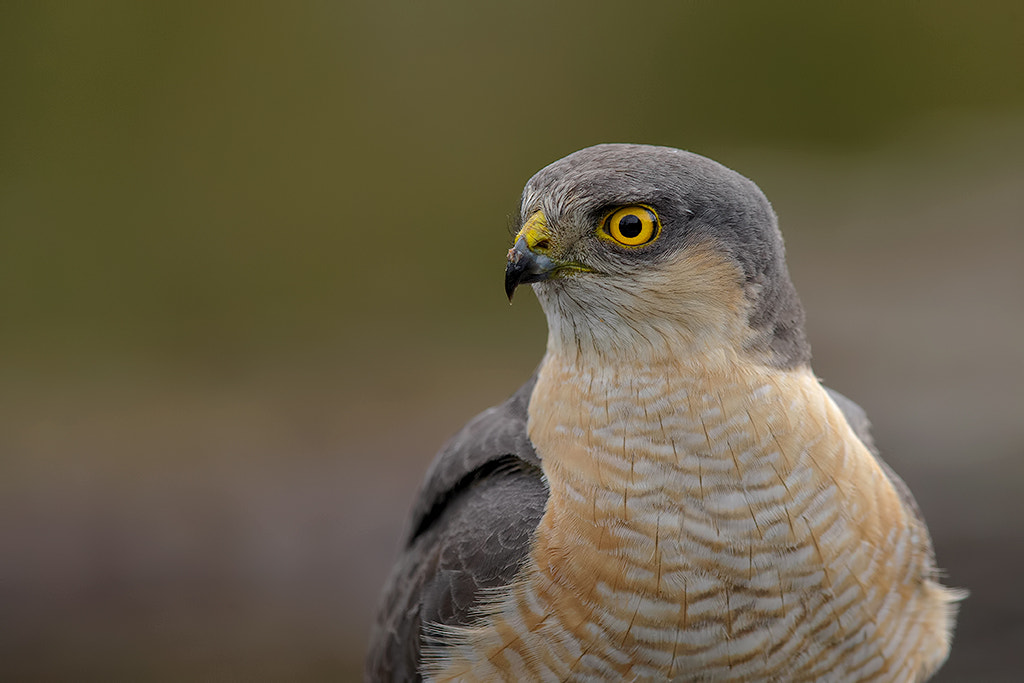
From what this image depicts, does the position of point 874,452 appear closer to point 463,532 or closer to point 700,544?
point 700,544

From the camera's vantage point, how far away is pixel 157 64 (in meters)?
7.50

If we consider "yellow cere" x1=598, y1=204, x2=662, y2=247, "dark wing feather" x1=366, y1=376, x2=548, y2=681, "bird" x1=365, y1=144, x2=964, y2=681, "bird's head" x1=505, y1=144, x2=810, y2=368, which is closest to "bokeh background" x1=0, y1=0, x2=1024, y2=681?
"dark wing feather" x1=366, y1=376, x2=548, y2=681

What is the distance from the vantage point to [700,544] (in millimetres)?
2240

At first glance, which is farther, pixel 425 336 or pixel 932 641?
pixel 425 336

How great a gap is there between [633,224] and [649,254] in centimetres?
8

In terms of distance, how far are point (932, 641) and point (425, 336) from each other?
20.4ft

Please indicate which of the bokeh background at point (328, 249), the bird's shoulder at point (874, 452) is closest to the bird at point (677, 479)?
the bird's shoulder at point (874, 452)

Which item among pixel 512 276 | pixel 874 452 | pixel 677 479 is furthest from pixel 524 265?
pixel 874 452

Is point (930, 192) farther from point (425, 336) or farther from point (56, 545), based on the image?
point (56, 545)

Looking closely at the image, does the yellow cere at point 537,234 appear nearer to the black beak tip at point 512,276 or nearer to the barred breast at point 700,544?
the black beak tip at point 512,276

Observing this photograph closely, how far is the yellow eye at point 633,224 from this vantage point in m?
2.31

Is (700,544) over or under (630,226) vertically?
under

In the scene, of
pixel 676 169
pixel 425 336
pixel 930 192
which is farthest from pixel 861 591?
pixel 930 192

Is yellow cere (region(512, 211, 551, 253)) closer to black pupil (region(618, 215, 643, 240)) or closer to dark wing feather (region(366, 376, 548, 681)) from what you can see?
black pupil (region(618, 215, 643, 240))
